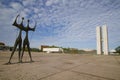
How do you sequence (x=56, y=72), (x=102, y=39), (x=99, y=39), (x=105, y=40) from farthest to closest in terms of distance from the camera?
1. (x=102, y=39)
2. (x=99, y=39)
3. (x=105, y=40)
4. (x=56, y=72)

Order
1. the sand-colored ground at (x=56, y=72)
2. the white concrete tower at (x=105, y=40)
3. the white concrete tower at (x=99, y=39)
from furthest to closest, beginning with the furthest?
the white concrete tower at (x=99, y=39), the white concrete tower at (x=105, y=40), the sand-colored ground at (x=56, y=72)

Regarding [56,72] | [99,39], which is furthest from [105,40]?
[56,72]

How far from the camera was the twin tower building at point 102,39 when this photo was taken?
53162 millimetres

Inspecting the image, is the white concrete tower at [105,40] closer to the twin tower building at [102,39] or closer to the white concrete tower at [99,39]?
the twin tower building at [102,39]

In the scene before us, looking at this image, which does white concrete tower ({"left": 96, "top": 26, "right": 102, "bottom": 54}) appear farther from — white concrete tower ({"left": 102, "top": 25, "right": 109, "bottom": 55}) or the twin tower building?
white concrete tower ({"left": 102, "top": 25, "right": 109, "bottom": 55})

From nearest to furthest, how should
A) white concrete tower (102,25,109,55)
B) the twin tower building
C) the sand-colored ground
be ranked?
the sand-colored ground < white concrete tower (102,25,109,55) < the twin tower building

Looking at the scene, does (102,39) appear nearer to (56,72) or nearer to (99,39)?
(99,39)

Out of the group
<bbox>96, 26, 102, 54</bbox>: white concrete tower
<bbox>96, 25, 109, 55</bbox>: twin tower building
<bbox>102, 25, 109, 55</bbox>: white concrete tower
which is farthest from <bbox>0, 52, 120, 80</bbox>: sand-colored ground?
<bbox>96, 26, 102, 54</bbox>: white concrete tower

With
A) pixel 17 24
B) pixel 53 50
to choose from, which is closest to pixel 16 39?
pixel 17 24

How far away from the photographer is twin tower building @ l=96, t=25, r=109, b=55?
53162 mm

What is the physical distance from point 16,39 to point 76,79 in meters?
5.79


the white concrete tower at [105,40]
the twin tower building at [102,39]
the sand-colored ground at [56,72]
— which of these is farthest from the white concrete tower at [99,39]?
the sand-colored ground at [56,72]

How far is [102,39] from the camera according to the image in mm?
55375

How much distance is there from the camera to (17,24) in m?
7.89
